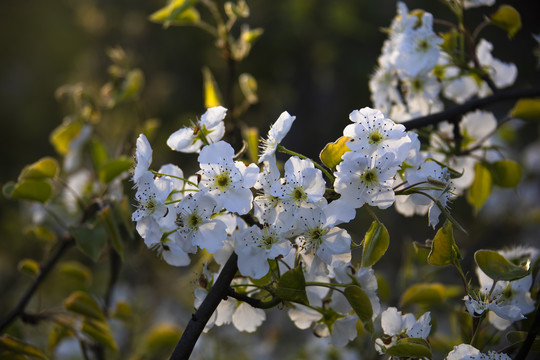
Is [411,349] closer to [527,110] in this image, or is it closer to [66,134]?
[527,110]

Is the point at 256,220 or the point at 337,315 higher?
the point at 256,220

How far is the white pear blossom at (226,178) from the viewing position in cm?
52

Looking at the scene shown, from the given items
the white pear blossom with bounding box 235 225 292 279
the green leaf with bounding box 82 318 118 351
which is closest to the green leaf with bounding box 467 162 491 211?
the white pear blossom with bounding box 235 225 292 279

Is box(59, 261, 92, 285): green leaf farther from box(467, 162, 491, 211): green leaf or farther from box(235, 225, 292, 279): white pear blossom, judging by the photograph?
box(467, 162, 491, 211): green leaf

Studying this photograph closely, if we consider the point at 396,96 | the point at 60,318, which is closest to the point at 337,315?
the point at 396,96

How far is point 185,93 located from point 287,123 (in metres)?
3.18

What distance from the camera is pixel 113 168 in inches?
31.8

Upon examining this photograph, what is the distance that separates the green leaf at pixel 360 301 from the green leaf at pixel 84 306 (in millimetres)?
452

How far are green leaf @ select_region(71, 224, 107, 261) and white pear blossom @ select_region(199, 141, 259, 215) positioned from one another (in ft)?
0.89

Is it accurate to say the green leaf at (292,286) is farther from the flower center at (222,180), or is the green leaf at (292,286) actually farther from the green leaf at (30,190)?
the green leaf at (30,190)

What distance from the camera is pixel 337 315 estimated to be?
0.61 meters

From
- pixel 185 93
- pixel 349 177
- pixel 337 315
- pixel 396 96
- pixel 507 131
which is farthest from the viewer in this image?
pixel 185 93

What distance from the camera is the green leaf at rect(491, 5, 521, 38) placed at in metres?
0.74

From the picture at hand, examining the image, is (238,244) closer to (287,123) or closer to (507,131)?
(287,123)
